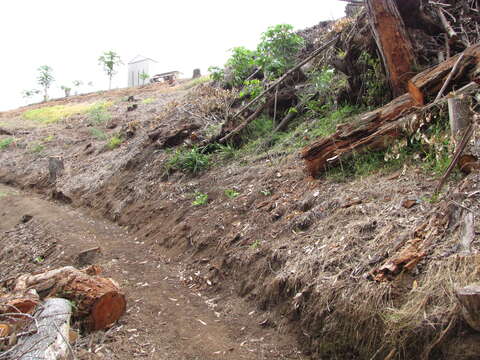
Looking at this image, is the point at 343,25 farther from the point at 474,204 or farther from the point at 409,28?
the point at 474,204

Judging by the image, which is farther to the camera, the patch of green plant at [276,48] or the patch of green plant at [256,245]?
the patch of green plant at [276,48]

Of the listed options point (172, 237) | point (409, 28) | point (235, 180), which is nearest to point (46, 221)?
point (172, 237)

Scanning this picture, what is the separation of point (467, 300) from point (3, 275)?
246 inches

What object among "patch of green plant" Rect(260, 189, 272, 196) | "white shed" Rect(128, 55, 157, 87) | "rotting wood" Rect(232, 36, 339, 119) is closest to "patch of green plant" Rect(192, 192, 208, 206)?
"patch of green plant" Rect(260, 189, 272, 196)

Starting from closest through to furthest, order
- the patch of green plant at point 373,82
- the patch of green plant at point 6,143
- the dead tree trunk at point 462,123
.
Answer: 1. the dead tree trunk at point 462,123
2. the patch of green plant at point 373,82
3. the patch of green plant at point 6,143

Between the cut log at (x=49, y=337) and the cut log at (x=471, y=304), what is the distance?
2453mm

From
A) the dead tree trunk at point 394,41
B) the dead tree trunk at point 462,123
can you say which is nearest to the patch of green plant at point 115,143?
the dead tree trunk at point 394,41

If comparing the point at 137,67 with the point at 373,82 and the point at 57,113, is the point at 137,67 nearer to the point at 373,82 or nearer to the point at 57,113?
the point at 57,113

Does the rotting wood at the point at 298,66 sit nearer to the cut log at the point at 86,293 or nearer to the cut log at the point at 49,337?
the cut log at the point at 86,293

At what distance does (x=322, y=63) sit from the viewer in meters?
7.64

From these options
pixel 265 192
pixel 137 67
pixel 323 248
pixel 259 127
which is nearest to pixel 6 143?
pixel 259 127

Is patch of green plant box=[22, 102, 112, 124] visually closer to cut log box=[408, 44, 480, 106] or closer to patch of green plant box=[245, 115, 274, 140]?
patch of green plant box=[245, 115, 274, 140]

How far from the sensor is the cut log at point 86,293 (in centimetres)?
325

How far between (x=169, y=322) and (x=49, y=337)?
1282 millimetres
